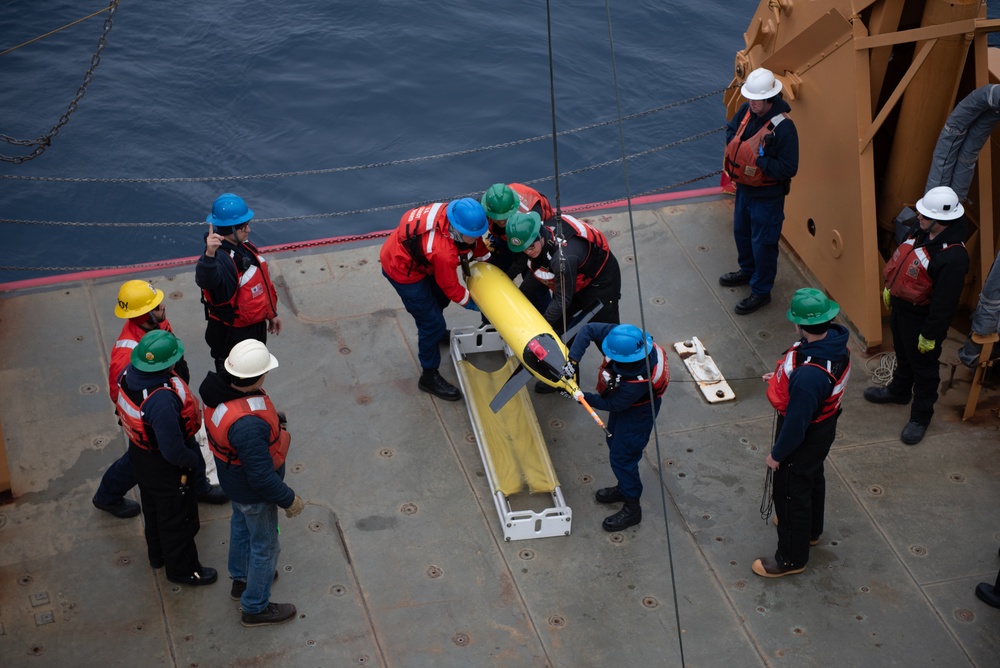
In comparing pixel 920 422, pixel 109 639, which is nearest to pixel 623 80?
pixel 920 422

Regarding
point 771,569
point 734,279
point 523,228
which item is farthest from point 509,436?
point 734,279

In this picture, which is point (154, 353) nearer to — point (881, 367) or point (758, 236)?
point (758, 236)

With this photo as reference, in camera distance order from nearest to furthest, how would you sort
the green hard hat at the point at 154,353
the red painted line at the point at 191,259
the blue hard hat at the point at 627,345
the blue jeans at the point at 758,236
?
the green hard hat at the point at 154,353 < the blue hard hat at the point at 627,345 < the blue jeans at the point at 758,236 < the red painted line at the point at 191,259

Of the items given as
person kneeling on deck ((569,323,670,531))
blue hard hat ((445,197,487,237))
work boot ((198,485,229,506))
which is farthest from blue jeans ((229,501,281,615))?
blue hard hat ((445,197,487,237))

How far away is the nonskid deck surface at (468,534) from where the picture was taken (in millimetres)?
6246

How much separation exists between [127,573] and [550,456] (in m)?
2.88

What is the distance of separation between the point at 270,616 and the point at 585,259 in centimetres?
317

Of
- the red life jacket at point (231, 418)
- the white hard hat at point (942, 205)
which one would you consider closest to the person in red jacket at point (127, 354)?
the red life jacket at point (231, 418)

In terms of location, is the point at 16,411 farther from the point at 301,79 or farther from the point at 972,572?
the point at 301,79

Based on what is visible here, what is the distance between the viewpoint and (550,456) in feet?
24.9

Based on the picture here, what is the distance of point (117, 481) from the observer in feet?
22.2

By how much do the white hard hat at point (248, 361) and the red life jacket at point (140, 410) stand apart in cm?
63

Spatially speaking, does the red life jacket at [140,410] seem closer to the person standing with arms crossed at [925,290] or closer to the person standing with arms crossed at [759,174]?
the person standing with arms crossed at [759,174]

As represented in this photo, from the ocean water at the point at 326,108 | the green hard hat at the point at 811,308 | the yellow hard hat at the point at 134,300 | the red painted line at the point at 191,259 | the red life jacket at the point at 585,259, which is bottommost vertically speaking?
the ocean water at the point at 326,108
